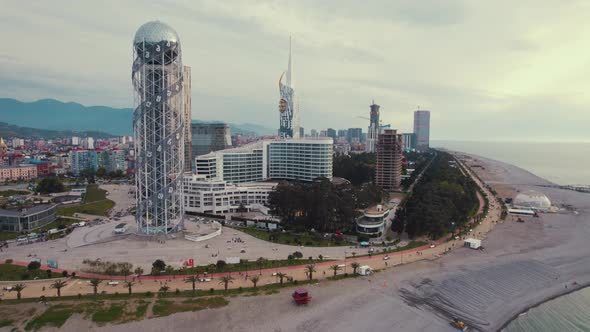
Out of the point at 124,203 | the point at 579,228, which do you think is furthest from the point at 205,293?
the point at 579,228

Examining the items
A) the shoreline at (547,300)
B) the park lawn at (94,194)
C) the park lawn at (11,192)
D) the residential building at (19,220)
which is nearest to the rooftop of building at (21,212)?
the residential building at (19,220)

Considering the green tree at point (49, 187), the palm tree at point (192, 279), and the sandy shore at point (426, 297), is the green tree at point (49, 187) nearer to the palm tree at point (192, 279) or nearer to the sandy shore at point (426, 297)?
the palm tree at point (192, 279)

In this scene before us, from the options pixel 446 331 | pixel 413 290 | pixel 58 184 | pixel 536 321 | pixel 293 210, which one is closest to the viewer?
pixel 446 331

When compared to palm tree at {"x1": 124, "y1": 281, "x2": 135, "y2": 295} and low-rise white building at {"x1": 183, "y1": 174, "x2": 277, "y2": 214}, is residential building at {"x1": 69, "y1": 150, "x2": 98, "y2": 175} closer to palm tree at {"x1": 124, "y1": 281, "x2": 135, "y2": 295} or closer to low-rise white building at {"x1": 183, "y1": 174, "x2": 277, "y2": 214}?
low-rise white building at {"x1": 183, "y1": 174, "x2": 277, "y2": 214}

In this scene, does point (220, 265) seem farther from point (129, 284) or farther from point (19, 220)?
point (19, 220)

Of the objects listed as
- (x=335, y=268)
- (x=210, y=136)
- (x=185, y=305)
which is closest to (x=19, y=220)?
(x=185, y=305)

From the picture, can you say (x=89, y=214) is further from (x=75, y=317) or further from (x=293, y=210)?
(x=75, y=317)
